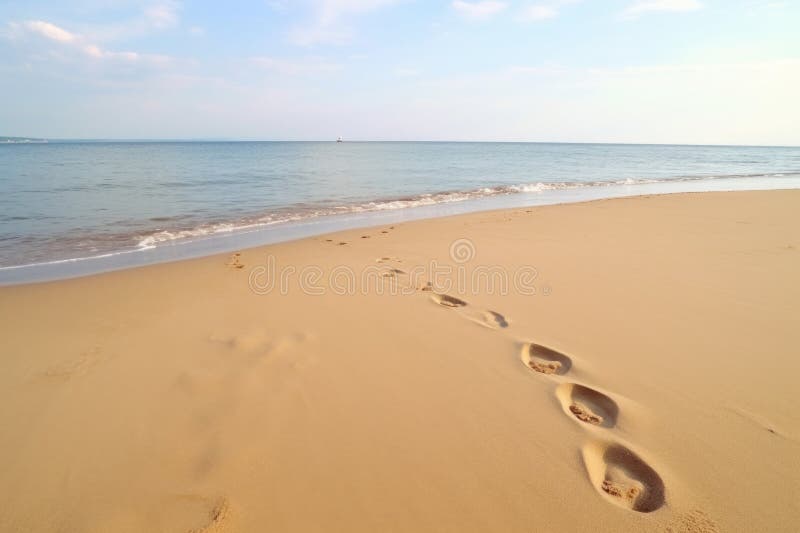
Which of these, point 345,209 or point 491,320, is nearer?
point 491,320

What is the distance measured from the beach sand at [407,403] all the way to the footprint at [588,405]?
0.04ft

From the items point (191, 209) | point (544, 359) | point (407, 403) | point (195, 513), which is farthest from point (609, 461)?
point (191, 209)

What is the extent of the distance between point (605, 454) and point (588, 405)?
0.44 m

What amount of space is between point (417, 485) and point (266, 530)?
2.24 ft

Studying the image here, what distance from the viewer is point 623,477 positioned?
77.8 inches

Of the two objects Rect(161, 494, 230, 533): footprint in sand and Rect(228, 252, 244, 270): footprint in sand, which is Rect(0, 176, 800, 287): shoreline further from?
Rect(161, 494, 230, 533): footprint in sand

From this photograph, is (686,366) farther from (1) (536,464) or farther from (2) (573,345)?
(1) (536,464)

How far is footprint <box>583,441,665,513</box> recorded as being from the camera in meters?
1.83

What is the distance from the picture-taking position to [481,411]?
2.43m

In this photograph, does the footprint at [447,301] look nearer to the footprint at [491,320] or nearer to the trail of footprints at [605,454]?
the footprint at [491,320]

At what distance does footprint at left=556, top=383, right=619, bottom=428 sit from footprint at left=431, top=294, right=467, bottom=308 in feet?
5.16

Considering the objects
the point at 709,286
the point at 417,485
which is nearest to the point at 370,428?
the point at 417,485

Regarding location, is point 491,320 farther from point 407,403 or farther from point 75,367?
point 75,367

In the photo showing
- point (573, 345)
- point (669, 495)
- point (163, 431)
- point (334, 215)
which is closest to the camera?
point (669, 495)
